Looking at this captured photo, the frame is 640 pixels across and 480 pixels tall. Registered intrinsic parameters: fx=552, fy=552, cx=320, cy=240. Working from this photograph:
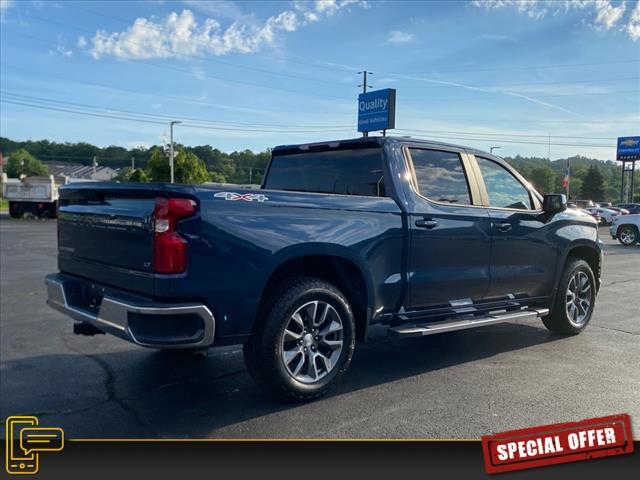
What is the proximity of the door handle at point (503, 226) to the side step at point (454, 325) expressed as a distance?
31.3 inches

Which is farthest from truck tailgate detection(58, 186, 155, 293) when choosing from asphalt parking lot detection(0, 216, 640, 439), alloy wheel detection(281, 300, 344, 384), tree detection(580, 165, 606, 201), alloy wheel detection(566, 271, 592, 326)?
tree detection(580, 165, 606, 201)

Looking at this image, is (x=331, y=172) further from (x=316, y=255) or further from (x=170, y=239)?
(x=170, y=239)

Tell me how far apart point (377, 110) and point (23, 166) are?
87094mm

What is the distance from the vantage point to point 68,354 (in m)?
5.28

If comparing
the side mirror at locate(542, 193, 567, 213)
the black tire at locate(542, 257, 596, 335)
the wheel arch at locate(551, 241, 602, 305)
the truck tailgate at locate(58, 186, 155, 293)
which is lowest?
the black tire at locate(542, 257, 596, 335)

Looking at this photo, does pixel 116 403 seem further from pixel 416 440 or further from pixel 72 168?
pixel 72 168

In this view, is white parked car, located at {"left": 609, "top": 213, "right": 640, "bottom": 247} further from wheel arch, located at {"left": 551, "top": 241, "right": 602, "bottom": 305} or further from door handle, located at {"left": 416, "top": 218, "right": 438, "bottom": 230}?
door handle, located at {"left": 416, "top": 218, "right": 438, "bottom": 230}

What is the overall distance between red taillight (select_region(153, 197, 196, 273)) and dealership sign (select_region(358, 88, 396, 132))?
3475cm

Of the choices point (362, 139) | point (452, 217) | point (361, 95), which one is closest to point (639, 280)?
point (452, 217)

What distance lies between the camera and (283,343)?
380cm

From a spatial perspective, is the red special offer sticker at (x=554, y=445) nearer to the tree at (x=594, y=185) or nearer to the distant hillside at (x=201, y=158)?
the distant hillside at (x=201, y=158)

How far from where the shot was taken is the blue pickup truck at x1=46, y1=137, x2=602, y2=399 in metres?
3.40

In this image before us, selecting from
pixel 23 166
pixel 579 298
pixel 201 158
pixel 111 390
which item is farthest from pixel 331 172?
pixel 23 166

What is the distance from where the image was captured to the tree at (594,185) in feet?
284
